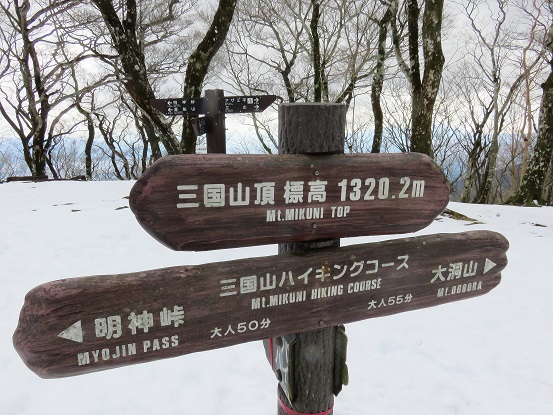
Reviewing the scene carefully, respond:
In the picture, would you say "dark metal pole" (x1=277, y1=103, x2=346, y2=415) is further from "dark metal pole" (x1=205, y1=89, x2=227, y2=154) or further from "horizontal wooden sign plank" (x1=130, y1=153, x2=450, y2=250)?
"dark metal pole" (x1=205, y1=89, x2=227, y2=154)

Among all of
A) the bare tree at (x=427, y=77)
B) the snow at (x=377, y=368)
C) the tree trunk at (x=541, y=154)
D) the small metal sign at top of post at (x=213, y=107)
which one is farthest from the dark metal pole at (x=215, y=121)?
the tree trunk at (x=541, y=154)

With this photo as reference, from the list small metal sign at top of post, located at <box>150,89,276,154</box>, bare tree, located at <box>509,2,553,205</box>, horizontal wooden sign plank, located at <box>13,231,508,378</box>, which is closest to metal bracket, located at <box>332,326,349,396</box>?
horizontal wooden sign plank, located at <box>13,231,508,378</box>

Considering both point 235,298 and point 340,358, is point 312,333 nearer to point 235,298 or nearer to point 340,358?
point 340,358

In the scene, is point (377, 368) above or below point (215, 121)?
below

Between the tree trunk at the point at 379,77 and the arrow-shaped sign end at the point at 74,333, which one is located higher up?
the tree trunk at the point at 379,77

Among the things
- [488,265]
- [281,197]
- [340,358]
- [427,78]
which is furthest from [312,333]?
[427,78]

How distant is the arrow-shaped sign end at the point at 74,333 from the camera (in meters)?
1.11

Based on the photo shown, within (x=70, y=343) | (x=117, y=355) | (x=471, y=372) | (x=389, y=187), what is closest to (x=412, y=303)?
(x=389, y=187)

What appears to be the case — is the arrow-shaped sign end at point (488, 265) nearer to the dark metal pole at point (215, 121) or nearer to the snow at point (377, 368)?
the snow at point (377, 368)

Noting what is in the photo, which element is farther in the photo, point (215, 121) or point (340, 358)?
point (215, 121)

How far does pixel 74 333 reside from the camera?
112 centimetres

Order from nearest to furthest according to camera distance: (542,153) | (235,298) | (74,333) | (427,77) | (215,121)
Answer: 1. (74,333)
2. (235,298)
3. (215,121)
4. (427,77)
5. (542,153)

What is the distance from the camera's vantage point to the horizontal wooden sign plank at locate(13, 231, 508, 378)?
1114 millimetres

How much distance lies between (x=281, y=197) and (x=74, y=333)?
2.61 feet
